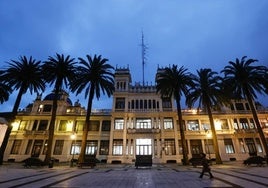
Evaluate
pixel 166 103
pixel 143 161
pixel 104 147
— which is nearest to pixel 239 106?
pixel 166 103

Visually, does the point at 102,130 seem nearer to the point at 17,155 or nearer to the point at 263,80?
the point at 17,155

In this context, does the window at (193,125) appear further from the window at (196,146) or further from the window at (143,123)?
the window at (143,123)

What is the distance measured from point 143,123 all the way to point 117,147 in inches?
305

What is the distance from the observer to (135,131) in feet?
121

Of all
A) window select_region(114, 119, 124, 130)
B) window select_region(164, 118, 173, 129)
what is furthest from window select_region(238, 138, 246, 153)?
window select_region(114, 119, 124, 130)

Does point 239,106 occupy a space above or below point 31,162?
above

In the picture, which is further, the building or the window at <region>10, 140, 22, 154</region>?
the window at <region>10, 140, 22, 154</region>

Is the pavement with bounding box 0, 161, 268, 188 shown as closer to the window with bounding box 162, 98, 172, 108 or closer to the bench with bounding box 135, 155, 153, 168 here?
the bench with bounding box 135, 155, 153, 168

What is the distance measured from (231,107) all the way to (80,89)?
117ft

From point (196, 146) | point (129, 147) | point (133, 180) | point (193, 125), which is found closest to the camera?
point (133, 180)

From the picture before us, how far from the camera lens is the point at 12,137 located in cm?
4012

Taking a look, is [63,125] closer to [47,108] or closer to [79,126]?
[79,126]

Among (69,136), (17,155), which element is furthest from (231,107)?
(17,155)

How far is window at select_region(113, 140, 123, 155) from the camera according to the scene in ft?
120
